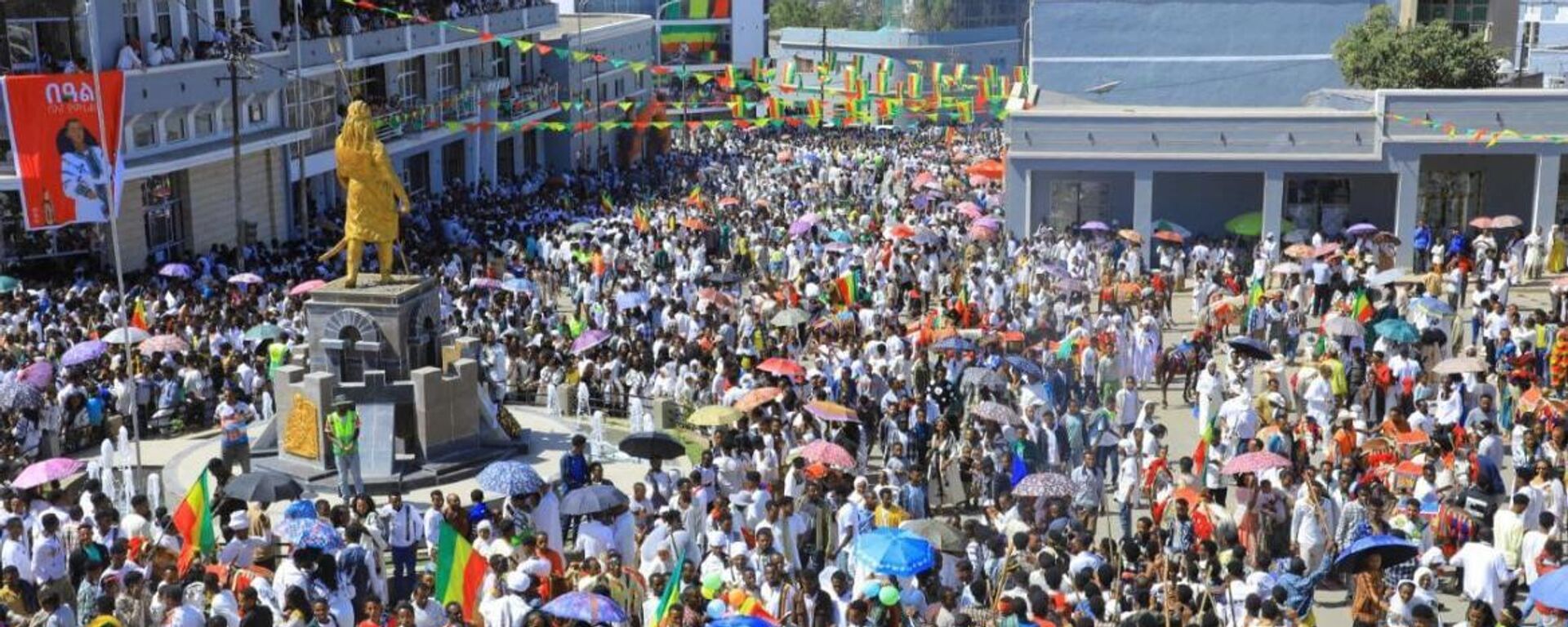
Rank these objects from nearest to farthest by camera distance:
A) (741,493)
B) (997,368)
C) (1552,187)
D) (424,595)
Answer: (424,595), (741,493), (997,368), (1552,187)

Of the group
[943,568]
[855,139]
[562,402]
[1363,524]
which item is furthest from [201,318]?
[855,139]

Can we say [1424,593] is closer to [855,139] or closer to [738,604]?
[738,604]

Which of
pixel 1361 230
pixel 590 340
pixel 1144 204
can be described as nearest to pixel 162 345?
pixel 590 340

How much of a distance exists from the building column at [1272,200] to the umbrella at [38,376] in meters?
21.6

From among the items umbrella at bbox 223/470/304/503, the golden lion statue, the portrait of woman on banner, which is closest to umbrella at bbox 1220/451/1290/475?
umbrella at bbox 223/470/304/503

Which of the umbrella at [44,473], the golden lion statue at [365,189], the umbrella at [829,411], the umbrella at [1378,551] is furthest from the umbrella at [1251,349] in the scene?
the umbrella at [44,473]

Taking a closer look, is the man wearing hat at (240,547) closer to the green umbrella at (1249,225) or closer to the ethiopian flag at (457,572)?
the ethiopian flag at (457,572)

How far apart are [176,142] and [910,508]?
2317cm

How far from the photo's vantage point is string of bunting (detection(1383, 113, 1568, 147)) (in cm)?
3425

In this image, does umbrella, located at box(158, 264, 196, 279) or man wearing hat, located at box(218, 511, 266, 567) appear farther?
umbrella, located at box(158, 264, 196, 279)

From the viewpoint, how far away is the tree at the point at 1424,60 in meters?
40.1

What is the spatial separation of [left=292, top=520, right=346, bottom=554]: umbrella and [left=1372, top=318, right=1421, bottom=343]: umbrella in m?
13.7

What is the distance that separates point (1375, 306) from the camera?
1062 inches

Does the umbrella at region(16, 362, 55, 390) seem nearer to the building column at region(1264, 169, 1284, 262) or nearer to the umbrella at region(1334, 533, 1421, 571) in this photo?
the umbrella at region(1334, 533, 1421, 571)
